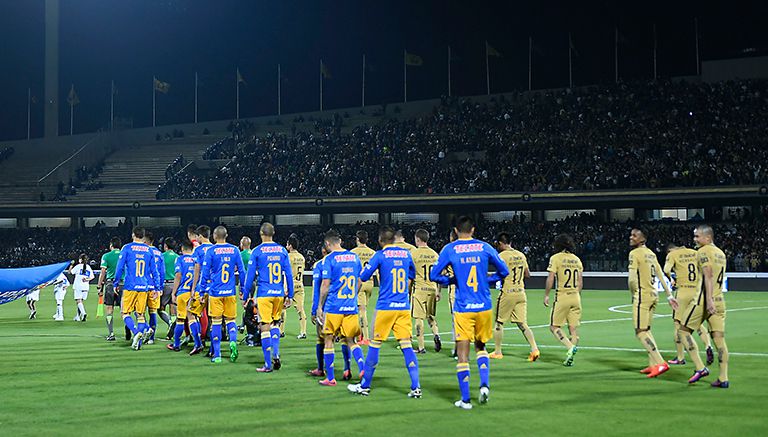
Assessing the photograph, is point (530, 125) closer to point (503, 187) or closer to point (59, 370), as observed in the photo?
point (503, 187)

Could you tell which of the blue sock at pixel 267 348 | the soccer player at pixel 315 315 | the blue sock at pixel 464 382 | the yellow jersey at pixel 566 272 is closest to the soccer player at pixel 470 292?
the blue sock at pixel 464 382

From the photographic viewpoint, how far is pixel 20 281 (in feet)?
79.3

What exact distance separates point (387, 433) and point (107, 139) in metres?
72.1

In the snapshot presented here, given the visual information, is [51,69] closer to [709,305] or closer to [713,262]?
[713,262]

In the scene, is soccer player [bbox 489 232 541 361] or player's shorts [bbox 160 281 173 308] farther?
player's shorts [bbox 160 281 173 308]

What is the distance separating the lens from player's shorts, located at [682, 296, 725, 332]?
43.6 ft

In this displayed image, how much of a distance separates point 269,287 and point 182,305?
4.40 m

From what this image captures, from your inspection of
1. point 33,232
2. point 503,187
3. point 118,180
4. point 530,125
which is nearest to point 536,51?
point 530,125

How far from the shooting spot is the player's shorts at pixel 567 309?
16484mm

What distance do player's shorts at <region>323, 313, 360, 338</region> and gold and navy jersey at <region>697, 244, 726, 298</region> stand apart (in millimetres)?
5380

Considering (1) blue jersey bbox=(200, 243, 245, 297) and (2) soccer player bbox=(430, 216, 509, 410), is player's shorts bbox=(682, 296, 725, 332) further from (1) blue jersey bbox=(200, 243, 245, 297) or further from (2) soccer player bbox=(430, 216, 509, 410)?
(1) blue jersey bbox=(200, 243, 245, 297)

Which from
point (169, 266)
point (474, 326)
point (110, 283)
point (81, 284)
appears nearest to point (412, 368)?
point (474, 326)

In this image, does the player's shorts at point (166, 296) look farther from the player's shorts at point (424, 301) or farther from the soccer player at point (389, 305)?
the soccer player at point (389, 305)

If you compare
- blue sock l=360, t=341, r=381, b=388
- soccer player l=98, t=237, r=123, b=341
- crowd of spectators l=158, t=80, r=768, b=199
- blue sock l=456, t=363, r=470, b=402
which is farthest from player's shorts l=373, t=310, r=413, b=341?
crowd of spectators l=158, t=80, r=768, b=199
